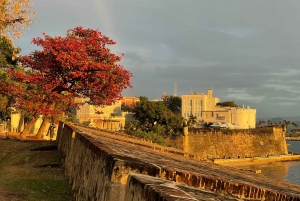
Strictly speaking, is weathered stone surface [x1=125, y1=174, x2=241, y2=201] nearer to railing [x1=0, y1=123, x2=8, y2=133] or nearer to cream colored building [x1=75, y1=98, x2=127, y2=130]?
railing [x1=0, y1=123, x2=8, y2=133]

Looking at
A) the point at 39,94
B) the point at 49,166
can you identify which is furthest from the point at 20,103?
the point at 49,166

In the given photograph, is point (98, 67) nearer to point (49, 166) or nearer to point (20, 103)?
point (20, 103)

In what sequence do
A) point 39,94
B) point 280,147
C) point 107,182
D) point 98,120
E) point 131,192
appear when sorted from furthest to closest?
1. point 98,120
2. point 280,147
3. point 39,94
4. point 107,182
5. point 131,192

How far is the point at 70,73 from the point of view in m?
17.1

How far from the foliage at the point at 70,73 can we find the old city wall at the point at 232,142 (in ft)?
131

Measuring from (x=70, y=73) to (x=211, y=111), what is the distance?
88.8 m

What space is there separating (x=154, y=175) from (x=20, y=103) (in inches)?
642

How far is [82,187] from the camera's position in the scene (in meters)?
6.68

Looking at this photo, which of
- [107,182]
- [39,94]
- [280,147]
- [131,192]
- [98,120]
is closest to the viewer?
[131,192]

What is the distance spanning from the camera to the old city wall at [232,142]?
60.5 metres

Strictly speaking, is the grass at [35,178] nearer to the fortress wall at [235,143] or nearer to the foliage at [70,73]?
the foliage at [70,73]

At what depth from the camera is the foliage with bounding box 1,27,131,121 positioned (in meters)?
17.4

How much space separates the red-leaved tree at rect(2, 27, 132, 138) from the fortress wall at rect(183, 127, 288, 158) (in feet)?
136

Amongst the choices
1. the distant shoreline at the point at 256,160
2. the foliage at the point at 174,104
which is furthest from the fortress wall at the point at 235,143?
the foliage at the point at 174,104
